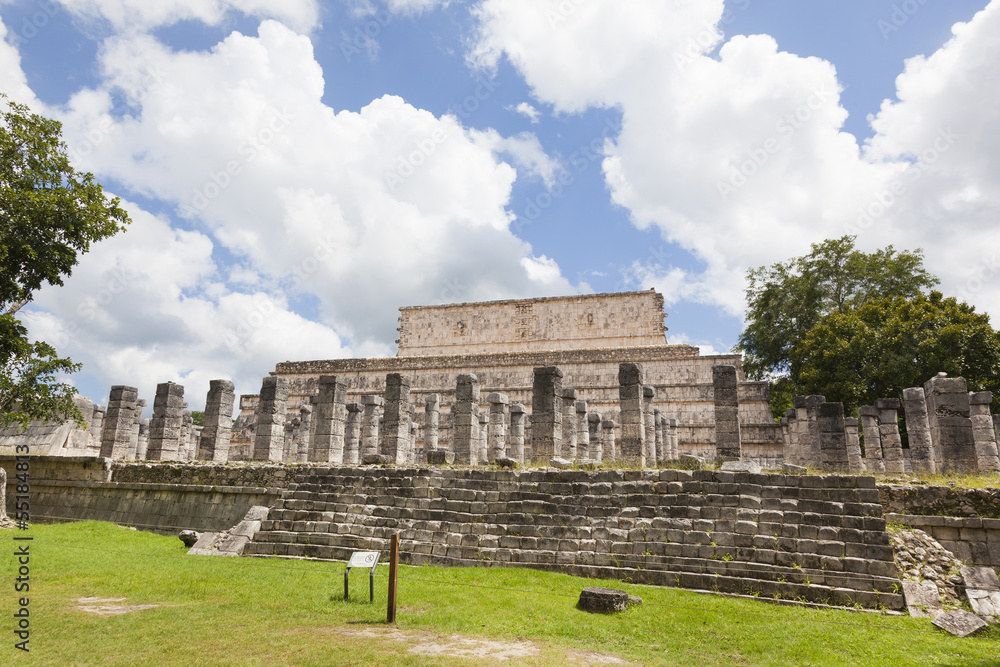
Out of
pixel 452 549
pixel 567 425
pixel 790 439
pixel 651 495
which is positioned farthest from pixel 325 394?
pixel 790 439

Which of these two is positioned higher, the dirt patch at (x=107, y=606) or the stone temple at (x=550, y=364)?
the stone temple at (x=550, y=364)

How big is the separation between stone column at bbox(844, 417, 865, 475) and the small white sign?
13013 mm

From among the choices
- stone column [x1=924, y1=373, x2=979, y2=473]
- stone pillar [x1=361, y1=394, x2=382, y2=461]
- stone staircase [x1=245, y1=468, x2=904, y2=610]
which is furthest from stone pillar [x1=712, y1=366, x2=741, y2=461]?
stone pillar [x1=361, y1=394, x2=382, y2=461]

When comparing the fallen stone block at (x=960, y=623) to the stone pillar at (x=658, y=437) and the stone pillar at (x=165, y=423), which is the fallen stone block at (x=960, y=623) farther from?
the stone pillar at (x=165, y=423)

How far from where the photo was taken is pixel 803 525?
28.4ft

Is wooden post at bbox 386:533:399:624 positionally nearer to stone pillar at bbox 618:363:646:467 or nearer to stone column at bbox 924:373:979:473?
stone pillar at bbox 618:363:646:467

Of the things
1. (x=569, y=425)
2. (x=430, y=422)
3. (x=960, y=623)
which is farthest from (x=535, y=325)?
(x=960, y=623)

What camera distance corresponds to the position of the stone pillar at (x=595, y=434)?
21.1 m

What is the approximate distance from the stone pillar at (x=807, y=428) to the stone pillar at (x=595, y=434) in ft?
19.9

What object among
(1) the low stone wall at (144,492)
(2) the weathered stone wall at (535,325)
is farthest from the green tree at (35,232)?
(2) the weathered stone wall at (535,325)

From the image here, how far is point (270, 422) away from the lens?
1670 centimetres

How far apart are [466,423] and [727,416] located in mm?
6011

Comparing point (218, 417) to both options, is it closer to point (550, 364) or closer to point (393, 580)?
point (393, 580)

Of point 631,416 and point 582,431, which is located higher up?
point 582,431
